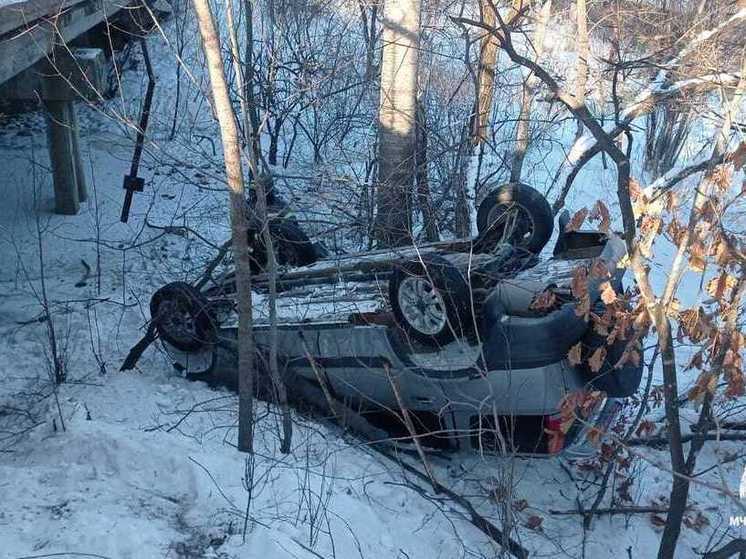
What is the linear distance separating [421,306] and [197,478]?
176 cm

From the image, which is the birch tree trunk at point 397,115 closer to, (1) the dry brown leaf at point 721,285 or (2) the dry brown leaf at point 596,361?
(2) the dry brown leaf at point 596,361

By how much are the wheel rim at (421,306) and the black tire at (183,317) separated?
1644 mm

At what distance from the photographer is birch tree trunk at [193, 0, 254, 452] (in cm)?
434

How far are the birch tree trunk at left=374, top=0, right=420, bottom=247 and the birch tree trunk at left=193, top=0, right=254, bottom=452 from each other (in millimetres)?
3199

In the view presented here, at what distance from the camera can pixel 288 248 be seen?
6836 mm

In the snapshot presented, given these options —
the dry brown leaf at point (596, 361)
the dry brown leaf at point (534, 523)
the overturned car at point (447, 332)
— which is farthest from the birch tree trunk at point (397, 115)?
the dry brown leaf at point (596, 361)

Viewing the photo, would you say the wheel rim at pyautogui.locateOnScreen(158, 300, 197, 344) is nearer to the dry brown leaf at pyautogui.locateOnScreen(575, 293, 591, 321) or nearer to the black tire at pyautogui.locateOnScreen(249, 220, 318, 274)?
the black tire at pyautogui.locateOnScreen(249, 220, 318, 274)

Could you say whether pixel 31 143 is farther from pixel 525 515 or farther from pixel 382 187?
pixel 525 515

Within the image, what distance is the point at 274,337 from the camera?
4.78 meters

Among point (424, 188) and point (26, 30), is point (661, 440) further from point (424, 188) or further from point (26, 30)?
point (26, 30)

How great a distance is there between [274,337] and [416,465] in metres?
1.54

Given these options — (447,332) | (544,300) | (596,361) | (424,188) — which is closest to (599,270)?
(596,361)

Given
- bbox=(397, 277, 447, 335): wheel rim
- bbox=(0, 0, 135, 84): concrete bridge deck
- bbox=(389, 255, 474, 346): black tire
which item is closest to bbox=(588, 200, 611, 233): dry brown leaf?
bbox=(389, 255, 474, 346): black tire

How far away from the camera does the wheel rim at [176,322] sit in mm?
5973
